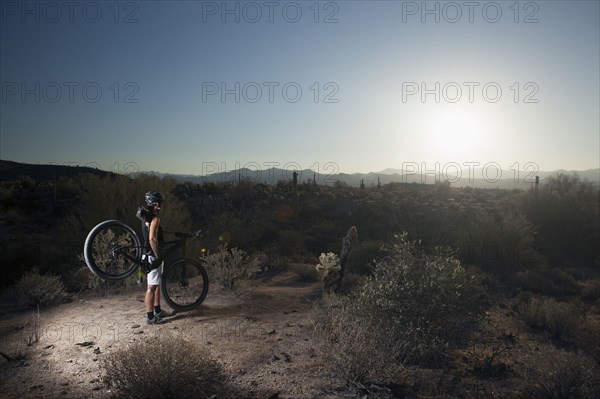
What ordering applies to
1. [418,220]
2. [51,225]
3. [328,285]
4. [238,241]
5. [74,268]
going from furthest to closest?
[418,220]
[51,225]
[238,241]
[74,268]
[328,285]

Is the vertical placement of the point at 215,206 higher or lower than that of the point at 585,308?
higher

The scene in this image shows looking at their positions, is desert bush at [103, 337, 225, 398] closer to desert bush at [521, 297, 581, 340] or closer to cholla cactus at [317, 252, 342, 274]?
cholla cactus at [317, 252, 342, 274]

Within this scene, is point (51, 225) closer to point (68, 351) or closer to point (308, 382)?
point (68, 351)

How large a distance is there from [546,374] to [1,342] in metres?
8.75

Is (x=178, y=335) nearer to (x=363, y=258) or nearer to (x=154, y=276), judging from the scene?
(x=154, y=276)

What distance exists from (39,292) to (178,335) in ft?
16.7

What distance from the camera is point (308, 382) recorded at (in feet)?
18.2

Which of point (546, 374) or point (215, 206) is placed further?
point (215, 206)

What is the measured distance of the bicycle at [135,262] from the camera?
6.79 meters

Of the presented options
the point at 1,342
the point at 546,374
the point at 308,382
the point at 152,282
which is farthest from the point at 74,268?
the point at 546,374

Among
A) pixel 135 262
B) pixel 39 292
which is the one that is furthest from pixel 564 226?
pixel 39 292

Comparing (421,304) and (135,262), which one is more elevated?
(135,262)

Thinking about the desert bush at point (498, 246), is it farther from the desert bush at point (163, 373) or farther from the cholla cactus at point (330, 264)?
the desert bush at point (163, 373)

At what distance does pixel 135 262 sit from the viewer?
7.19 meters
